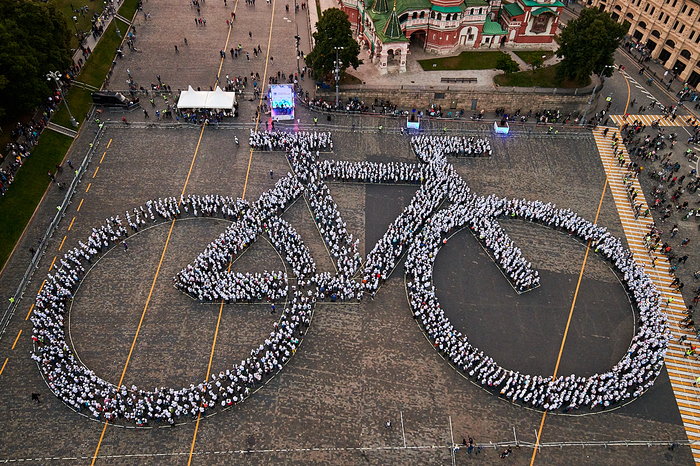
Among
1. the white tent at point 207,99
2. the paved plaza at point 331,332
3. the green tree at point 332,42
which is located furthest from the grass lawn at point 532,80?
the white tent at point 207,99

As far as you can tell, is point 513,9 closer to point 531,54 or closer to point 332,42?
point 531,54

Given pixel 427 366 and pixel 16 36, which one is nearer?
pixel 427 366

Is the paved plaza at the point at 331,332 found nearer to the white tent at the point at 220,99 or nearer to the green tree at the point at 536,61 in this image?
the white tent at the point at 220,99

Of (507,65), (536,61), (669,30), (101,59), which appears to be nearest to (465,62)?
(507,65)

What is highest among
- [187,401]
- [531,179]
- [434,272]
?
[531,179]

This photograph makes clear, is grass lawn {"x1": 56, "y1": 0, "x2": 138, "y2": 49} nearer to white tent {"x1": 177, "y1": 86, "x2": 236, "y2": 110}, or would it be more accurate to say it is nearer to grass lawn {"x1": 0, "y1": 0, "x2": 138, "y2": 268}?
grass lawn {"x1": 0, "y1": 0, "x2": 138, "y2": 268}

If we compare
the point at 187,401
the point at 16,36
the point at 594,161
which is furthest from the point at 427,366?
the point at 16,36

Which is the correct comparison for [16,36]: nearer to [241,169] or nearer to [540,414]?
[241,169]

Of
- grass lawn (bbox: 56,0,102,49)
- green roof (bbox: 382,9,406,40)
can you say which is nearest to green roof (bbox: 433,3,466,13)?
green roof (bbox: 382,9,406,40)
